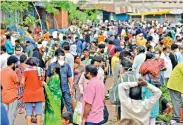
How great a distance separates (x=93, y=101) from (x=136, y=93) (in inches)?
23.5

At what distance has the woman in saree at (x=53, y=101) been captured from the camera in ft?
31.9

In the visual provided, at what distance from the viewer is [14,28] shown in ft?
71.2

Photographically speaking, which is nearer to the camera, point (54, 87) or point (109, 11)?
point (54, 87)

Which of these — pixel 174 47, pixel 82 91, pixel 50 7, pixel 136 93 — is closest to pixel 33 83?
pixel 82 91

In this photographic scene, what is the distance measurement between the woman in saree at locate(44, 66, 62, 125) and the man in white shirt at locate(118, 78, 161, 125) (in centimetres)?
214

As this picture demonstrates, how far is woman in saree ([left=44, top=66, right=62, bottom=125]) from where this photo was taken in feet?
31.9

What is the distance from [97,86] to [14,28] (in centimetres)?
1425

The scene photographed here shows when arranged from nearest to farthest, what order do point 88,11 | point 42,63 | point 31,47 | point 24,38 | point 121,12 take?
point 42,63, point 31,47, point 24,38, point 88,11, point 121,12

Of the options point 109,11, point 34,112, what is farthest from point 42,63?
point 109,11

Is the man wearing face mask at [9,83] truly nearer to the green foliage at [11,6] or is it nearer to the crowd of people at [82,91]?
the crowd of people at [82,91]

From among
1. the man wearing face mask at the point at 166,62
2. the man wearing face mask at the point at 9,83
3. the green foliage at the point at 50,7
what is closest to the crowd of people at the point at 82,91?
the man wearing face mask at the point at 9,83

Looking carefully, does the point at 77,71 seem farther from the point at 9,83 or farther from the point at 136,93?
the point at 136,93

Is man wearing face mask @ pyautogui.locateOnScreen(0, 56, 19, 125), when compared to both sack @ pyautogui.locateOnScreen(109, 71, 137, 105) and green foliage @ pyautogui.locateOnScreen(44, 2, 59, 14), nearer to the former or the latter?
sack @ pyautogui.locateOnScreen(109, 71, 137, 105)

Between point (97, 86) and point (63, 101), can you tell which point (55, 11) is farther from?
point (97, 86)
